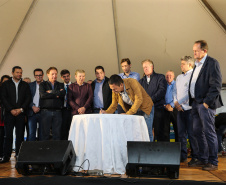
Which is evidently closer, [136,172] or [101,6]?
[136,172]

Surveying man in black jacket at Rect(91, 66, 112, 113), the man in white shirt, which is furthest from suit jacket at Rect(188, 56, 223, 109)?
man in black jacket at Rect(91, 66, 112, 113)

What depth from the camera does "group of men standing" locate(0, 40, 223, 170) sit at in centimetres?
374

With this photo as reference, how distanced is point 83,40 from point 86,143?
4.19m

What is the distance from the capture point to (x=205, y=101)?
12.0 ft

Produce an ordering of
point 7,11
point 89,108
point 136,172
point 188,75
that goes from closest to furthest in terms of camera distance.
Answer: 1. point 136,172
2. point 188,75
3. point 89,108
4. point 7,11

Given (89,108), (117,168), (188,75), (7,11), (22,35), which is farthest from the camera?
(22,35)

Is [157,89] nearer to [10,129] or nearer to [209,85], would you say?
[209,85]

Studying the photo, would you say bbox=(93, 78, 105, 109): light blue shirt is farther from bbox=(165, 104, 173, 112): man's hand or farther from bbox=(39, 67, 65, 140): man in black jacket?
bbox=(165, 104, 173, 112): man's hand

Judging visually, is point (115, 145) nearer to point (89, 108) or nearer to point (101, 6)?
point (89, 108)

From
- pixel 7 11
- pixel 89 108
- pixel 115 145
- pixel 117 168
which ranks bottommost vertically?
pixel 117 168

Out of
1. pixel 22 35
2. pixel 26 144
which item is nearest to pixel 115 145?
pixel 26 144

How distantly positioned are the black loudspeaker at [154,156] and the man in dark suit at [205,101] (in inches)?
35.2

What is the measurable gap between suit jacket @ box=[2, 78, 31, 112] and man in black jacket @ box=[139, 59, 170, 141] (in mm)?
1820

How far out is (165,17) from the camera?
6.69 m
